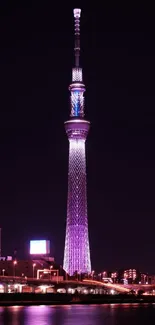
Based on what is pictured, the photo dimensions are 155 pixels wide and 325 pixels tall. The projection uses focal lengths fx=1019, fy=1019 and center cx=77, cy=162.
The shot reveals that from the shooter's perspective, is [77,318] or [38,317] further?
[77,318]

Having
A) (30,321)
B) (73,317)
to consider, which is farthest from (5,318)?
(73,317)

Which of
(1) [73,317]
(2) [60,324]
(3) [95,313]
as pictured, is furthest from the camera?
(3) [95,313]

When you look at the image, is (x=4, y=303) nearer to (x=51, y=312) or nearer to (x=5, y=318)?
(x=51, y=312)

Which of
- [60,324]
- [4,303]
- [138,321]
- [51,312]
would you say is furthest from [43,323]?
[4,303]

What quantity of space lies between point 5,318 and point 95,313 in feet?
81.2

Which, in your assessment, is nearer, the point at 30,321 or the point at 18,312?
the point at 30,321

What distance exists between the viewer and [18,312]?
16325 centimetres

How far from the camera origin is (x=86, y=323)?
14312cm

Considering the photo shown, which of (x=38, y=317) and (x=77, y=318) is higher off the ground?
(x=38, y=317)

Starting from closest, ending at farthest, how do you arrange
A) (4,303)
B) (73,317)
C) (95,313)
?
(73,317) < (95,313) < (4,303)

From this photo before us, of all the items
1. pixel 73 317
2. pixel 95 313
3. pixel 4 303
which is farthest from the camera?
pixel 4 303

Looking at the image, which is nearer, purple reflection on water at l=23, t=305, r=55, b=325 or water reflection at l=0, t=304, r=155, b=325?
purple reflection on water at l=23, t=305, r=55, b=325

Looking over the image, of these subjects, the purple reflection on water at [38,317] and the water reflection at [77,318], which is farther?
the water reflection at [77,318]

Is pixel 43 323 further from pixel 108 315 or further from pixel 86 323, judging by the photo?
pixel 108 315
